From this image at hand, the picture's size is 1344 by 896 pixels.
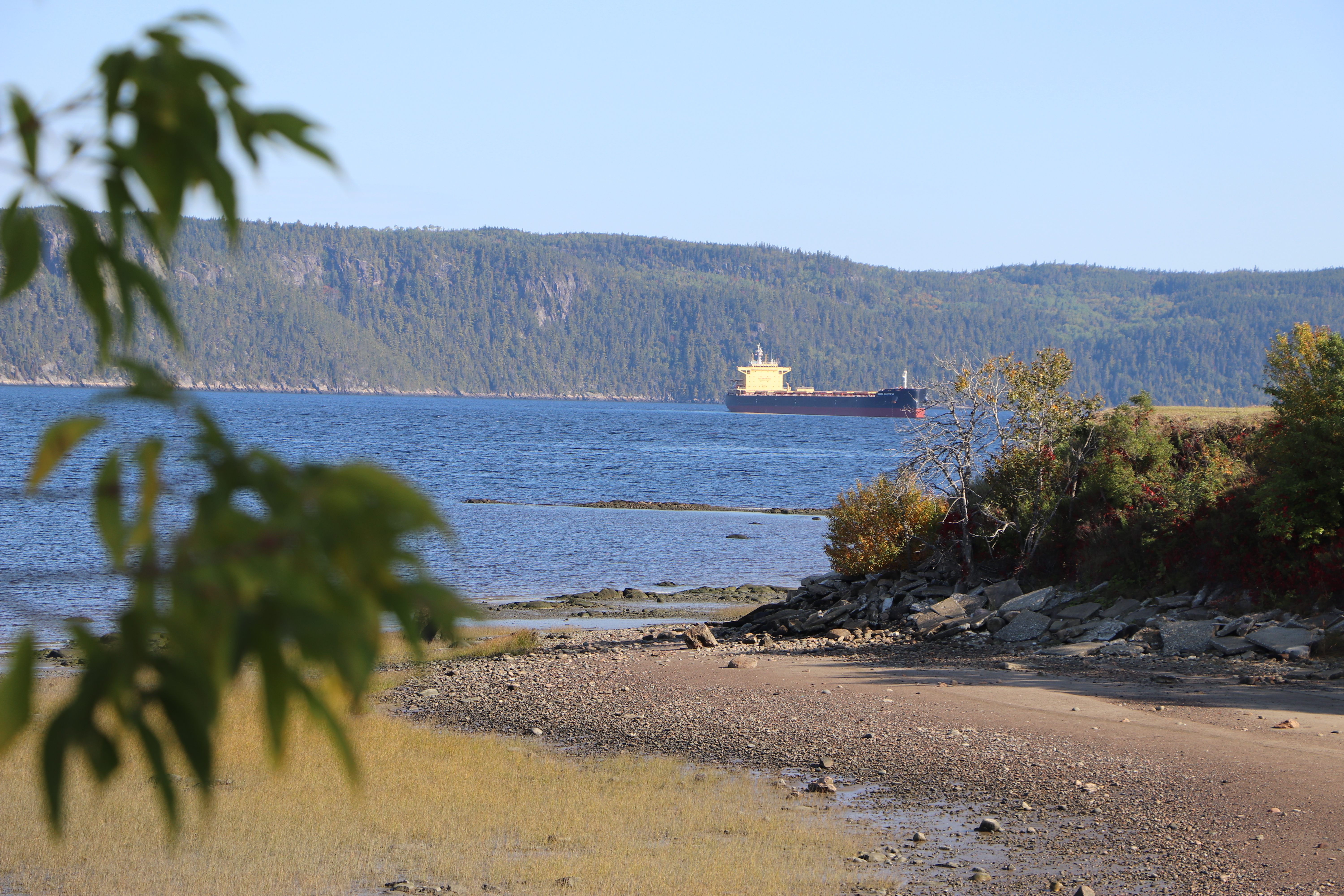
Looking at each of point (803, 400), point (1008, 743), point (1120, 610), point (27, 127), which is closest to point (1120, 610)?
point (1120, 610)

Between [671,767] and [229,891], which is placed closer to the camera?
[229,891]

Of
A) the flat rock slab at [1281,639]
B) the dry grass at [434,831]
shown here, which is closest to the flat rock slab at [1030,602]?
the flat rock slab at [1281,639]

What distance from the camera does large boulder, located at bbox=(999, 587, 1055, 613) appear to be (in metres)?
17.1

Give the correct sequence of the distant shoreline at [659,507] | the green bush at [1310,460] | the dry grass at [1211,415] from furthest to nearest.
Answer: the distant shoreline at [659,507] → the dry grass at [1211,415] → the green bush at [1310,460]

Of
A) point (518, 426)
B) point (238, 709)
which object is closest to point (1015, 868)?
point (238, 709)

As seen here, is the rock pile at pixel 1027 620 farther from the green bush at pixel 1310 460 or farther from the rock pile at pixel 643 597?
the rock pile at pixel 643 597

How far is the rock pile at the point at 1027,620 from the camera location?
14.5 m

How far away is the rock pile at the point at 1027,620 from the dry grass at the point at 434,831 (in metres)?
7.10

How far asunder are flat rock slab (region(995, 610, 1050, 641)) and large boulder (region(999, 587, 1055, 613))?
1.35ft

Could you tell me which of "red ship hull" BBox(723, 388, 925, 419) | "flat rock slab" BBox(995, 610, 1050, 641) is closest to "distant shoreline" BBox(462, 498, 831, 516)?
"flat rock slab" BBox(995, 610, 1050, 641)

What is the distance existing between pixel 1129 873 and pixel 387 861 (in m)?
4.85

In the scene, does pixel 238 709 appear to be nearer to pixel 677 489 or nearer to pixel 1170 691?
pixel 1170 691

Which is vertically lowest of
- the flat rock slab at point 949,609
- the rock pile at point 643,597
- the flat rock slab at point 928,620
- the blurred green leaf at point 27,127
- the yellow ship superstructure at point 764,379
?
the rock pile at point 643,597

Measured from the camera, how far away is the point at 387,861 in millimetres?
8203
